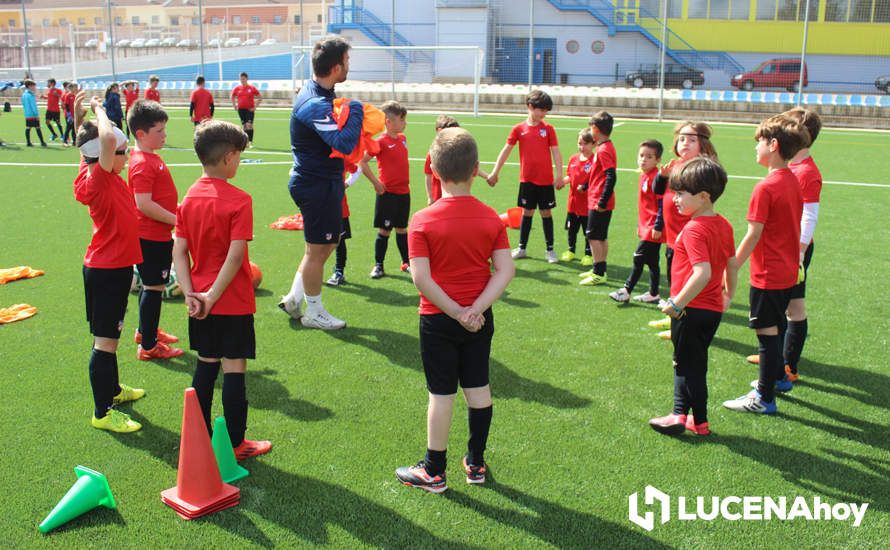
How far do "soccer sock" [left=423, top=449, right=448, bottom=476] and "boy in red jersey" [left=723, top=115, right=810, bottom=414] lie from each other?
7.34 feet

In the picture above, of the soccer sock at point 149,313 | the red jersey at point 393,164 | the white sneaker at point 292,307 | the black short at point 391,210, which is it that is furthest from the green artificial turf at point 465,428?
the red jersey at point 393,164

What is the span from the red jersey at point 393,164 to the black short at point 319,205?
1.87 metres

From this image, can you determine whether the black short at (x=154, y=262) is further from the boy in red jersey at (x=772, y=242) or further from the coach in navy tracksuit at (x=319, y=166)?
the boy in red jersey at (x=772, y=242)

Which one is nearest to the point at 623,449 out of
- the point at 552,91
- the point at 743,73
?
the point at 552,91

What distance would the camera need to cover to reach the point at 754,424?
4.81m

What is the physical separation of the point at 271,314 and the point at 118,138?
2908 mm

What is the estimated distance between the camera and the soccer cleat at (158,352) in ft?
19.1

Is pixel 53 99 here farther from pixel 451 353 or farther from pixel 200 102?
pixel 451 353

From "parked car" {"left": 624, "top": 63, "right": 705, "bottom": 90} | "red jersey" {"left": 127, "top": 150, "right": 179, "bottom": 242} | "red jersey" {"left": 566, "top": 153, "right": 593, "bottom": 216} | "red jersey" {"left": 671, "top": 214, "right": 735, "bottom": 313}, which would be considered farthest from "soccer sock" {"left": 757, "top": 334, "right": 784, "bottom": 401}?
"parked car" {"left": 624, "top": 63, "right": 705, "bottom": 90}

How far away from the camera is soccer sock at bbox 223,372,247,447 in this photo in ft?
13.4

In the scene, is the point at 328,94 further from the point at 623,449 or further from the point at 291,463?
the point at 623,449

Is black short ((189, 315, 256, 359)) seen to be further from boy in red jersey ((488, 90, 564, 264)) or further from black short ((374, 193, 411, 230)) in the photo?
boy in red jersey ((488, 90, 564, 264))

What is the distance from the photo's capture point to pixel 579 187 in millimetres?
8523

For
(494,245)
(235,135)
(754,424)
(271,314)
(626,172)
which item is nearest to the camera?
(494,245)
